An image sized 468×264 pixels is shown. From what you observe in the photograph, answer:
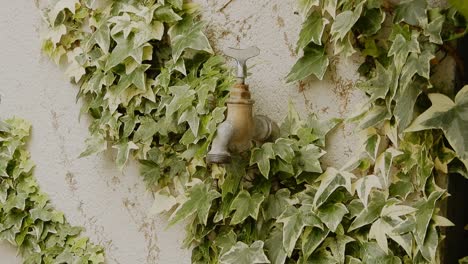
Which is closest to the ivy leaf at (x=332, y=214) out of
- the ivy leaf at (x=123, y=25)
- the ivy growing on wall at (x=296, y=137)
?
the ivy growing on wall at (x=296, y=137)

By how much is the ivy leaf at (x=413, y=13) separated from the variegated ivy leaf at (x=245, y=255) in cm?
65

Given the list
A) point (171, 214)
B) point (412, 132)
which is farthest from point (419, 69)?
point (171, 214)

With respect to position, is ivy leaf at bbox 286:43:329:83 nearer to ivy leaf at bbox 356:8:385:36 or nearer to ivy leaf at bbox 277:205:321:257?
ivy leaf at bbox 356:8:385:36

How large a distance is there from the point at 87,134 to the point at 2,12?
0.64 m

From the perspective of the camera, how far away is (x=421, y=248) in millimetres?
1205

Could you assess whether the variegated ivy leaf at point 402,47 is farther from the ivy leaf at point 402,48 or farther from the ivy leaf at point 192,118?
the ivy leaf at point 192,118

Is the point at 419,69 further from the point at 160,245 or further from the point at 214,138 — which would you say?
the point at 160,245

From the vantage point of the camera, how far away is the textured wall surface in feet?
4.80

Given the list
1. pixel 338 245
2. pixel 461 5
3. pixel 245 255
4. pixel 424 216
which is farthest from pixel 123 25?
pixel 461 5

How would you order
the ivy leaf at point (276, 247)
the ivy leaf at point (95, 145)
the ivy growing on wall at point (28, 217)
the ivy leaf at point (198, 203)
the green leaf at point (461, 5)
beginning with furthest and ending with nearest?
1. the ivy growing on wall at point (28, 217)
2. the ivy leaf at point (95, 145)
3. the ivy leaf at point (198, 203)
4. the ivy leaf at point (276, 247)
5. the green leaf at point (461, 5)

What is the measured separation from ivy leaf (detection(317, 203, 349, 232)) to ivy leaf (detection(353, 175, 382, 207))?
50 millimetres

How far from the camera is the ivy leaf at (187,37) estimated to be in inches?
60.3

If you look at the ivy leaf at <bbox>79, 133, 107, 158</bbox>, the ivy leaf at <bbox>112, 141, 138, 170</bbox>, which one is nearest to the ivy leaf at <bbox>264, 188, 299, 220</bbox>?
the ivy leaf at <bbox>112, 141, 138, 170</bbox>

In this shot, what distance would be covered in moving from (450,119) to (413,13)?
0.25 m
